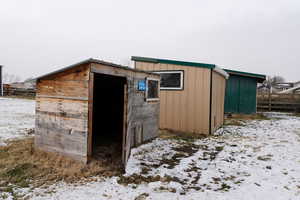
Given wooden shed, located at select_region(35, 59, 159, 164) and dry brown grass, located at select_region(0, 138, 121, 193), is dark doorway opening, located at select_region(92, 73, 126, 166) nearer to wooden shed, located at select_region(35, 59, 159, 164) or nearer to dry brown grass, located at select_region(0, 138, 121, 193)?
wooden shed, located at select_region(35, 59, 159, 164)

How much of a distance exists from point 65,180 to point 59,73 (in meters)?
1.95

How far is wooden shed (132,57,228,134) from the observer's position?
6.43 meters

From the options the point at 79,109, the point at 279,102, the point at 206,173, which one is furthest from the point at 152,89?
the point at 279,102

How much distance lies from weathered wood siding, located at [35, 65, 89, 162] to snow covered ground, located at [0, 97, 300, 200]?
0.86 metres

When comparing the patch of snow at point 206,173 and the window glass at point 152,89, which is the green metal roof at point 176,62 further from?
the patch of snow at point 206,173

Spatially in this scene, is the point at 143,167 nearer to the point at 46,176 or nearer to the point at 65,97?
the point at 46,176

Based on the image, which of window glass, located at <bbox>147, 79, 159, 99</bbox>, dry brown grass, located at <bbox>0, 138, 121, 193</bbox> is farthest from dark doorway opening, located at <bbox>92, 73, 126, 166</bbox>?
dry brown grass, located at <bbox>0, 138, 121, 193</bbox>

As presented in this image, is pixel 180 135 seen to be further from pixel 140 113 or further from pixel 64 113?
pixel 64 113

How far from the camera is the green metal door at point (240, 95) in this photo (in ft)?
40.2

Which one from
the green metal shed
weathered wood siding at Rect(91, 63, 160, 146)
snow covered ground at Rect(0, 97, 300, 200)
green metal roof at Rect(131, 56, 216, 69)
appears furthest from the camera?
the green metal shed

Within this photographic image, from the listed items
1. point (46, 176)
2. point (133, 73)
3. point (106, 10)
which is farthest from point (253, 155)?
point (106, 10)

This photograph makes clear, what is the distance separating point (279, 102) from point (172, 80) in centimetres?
1140

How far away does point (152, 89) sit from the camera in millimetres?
5688

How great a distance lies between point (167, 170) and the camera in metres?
3.53
